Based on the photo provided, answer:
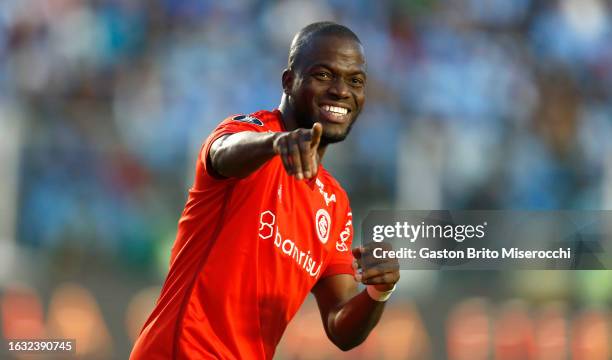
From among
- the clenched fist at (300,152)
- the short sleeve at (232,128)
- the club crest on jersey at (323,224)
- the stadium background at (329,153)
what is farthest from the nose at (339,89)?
the stadium background at (329,153)

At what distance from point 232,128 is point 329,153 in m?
5.46

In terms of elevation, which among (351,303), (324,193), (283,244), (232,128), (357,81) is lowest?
(351,303)

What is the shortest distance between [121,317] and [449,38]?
483 cm

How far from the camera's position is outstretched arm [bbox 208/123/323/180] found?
2.16m

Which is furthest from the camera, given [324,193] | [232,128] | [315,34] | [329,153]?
[329,153]

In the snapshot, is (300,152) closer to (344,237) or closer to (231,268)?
(231,268)

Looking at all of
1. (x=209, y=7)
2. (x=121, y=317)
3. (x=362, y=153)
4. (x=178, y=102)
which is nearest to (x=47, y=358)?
(x=121, y=317)

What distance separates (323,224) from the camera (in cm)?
336

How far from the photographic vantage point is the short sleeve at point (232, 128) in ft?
9.45

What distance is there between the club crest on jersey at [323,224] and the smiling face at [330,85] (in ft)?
0.97

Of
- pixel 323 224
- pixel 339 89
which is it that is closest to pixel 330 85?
pixel 339 89

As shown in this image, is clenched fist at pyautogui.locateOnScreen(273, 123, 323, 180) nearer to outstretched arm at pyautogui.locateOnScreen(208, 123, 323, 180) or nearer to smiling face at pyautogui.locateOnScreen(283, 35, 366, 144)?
outstretched arm at pyautogui.locateOnScreen(208, 123, 323, 180)

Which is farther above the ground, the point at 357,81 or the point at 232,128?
Result: the point at 357,81

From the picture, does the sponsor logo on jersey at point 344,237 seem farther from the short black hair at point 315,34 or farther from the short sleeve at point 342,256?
the short black hair at point 315,34
